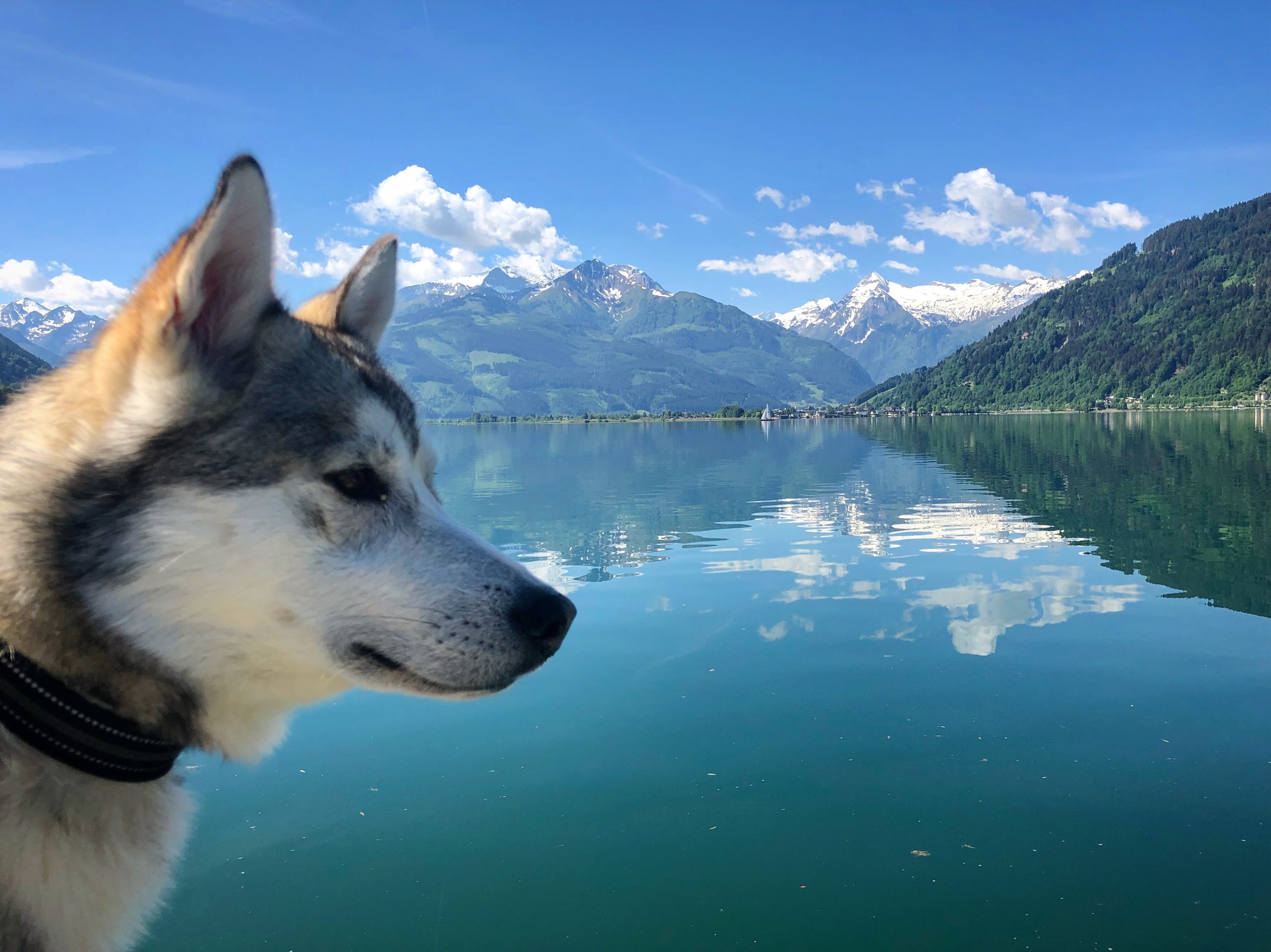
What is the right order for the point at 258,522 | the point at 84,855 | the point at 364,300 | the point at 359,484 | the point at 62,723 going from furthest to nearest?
the point at 364,300 < the point at 359,484 < the point at 258,522 < the point at 84,855 < the point at 62,723

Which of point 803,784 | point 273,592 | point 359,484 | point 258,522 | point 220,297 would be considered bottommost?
point 803,784

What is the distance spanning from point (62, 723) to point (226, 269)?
1641 millimetres

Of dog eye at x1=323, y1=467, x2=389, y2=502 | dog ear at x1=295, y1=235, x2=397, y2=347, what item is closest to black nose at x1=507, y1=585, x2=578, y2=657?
dog eye at x1=323, y1=467, x2=389, y2=502

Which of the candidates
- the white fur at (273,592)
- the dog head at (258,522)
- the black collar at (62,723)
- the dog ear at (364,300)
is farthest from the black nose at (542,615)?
the dog ear at (364,300)

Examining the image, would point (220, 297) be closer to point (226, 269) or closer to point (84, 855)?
point (226, 269)

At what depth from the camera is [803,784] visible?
10.0 meters

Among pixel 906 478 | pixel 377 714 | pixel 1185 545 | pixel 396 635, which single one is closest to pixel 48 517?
pixel 396 635

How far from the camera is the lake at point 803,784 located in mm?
7547

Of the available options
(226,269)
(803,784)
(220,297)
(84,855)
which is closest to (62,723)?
(84,855)

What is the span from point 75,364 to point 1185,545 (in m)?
29.4

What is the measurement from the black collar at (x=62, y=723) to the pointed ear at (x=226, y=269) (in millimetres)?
1156

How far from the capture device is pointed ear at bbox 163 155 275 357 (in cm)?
258

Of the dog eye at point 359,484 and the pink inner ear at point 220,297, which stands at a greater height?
the pink inner ear at point 220,297

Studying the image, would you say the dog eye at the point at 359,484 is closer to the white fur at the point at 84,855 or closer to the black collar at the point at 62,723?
the black collar at the point at 62,723
